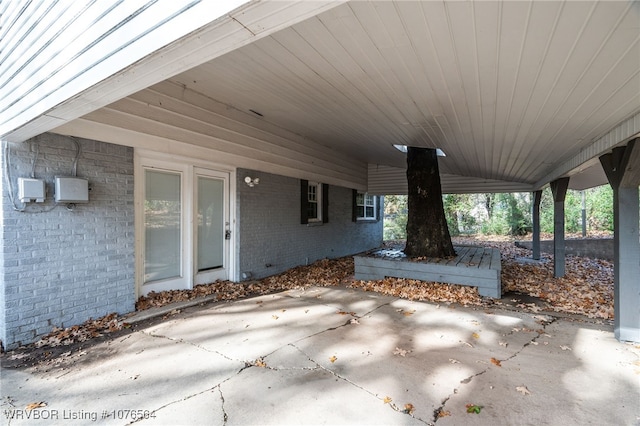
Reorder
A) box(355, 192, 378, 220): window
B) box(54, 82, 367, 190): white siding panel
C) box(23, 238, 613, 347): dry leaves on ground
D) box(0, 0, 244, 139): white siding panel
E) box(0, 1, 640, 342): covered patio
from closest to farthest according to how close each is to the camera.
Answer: box(0, 0, 244, 139): white siding panel → box(0, 1, 640, 342): covered patio → box(23, 238, 613, 347): dry leaves on ground → box(54, 82, 367, 190): white siding panel → box(355, 192, 378, 220): window

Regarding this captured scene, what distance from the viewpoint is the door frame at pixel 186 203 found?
4.41m

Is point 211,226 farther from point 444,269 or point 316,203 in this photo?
point 444,269

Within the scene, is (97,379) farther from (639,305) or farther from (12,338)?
(639,305)

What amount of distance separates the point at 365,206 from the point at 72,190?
9156 mm

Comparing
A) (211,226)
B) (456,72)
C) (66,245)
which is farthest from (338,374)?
(211,226)

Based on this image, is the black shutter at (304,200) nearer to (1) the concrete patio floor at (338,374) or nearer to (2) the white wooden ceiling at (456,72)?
(2) the white wooden ceiling at (456,72)

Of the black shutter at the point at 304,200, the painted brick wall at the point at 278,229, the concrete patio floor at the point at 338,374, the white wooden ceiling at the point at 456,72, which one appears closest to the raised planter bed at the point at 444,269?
the concrete patio floor at the point at 338,374

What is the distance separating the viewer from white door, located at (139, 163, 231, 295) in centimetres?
463

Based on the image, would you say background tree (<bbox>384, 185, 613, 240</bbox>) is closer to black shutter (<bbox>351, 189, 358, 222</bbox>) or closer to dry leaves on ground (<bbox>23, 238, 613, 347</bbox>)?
black shutter (<bbox>351, 189, 358, 222</bbox>)

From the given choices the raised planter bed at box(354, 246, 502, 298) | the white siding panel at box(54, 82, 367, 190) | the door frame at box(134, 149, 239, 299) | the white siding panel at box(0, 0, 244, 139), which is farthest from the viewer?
the raised planter bed at box(354, 246, 502, 298)

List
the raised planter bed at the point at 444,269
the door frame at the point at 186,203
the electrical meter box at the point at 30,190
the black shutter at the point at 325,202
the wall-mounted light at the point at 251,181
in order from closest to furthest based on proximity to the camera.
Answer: the electrical meter box at the point at 30,190 < the door frame at the point at 186,203 < the raised planter bed at the point at 444,269 < the wall-mounted light at the point at 251,181 < the black shutter at the point at 325,202

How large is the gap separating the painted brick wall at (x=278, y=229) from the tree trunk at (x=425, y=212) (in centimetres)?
263

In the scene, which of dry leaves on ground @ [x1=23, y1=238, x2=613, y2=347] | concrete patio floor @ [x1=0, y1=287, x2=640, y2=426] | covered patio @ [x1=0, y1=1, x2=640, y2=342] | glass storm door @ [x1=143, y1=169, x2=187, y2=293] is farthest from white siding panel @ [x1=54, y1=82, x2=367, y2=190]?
concrete patio floor @ [x1=0, y1=287, x2=640, y2=426]

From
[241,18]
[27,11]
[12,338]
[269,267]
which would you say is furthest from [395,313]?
[27,11]
